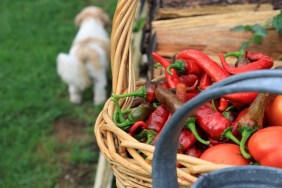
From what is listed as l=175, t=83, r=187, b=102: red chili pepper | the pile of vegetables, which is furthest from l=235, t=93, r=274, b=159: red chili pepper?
l=175, t=83, r=187, b=102: red chili pepper

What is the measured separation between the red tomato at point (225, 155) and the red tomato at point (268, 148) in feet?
0.12

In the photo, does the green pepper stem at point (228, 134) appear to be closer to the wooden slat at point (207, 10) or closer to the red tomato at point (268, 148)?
the red tomato at point (268, 148)

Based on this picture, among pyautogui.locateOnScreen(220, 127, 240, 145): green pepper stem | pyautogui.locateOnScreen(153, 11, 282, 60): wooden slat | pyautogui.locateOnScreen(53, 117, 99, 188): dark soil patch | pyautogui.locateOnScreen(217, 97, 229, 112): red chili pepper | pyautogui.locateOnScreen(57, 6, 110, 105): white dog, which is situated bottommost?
pyautogui.locateOnScreen(53, 117, 99, 188): dark soil patch

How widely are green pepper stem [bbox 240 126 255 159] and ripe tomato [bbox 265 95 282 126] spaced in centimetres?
11

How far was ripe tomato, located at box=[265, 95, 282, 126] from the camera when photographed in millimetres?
1503

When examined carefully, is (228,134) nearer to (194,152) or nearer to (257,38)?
(194,152)

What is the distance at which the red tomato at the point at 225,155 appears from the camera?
1.36 meters

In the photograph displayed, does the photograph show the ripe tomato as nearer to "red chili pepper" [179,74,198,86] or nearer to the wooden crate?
"red chili pepper" [179,74,198,86]

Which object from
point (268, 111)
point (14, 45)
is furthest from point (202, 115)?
point (14, 45)

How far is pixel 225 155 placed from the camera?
1.37m

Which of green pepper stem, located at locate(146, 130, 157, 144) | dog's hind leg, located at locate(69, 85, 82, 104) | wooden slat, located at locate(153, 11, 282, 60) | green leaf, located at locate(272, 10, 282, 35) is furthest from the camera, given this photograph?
dog's hind leg, located at locate(69, 85, 82, 104)

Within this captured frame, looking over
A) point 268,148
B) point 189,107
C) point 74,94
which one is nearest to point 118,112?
point 268,148

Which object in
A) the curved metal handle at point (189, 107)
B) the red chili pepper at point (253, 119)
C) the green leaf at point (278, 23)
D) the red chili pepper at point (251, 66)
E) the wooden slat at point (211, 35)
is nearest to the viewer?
the curved metal handle at point (189, 107)

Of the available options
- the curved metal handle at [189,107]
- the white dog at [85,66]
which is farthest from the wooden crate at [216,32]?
the curved metal handle at [189,107]
